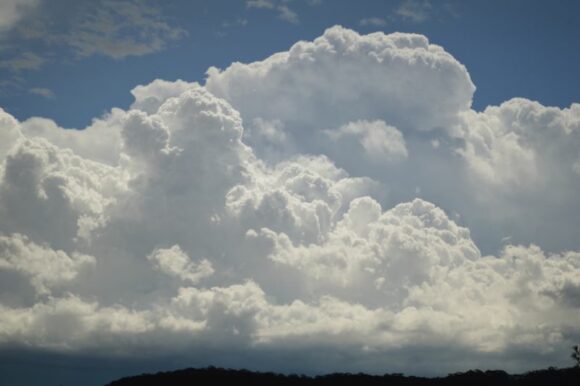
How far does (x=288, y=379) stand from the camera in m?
154

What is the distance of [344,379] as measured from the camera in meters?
151

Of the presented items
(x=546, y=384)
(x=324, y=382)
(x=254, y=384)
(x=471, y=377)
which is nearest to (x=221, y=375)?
(x=254, y=384)

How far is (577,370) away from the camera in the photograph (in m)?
139

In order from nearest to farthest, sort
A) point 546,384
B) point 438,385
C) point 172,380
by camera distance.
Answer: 1. point 546,384
2. point 438,385
3. point 172,380

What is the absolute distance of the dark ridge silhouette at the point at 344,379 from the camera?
139 meters

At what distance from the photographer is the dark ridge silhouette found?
139 metres

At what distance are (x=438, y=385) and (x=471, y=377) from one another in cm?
717

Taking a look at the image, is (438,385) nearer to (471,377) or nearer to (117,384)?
(471,377)

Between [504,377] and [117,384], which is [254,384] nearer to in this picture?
[117,384]

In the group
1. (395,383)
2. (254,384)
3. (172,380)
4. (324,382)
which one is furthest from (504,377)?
(172,380)

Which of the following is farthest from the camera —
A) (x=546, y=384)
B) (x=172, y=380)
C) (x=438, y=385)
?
(x=172, y=380)

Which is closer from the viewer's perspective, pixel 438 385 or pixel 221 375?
pixel 438 385

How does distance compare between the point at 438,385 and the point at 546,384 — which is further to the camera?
the point at 438,385

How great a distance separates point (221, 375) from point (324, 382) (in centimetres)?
2426
